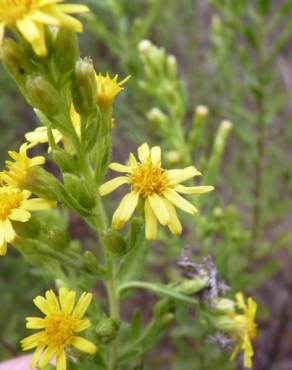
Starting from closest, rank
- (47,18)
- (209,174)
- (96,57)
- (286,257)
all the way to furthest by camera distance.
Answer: (47,18) → (209,174) → (286,257) → (96,57)

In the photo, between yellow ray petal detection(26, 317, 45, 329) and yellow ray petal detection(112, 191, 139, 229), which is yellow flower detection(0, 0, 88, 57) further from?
yellow ray petal detection(26, 317, 45, 329)

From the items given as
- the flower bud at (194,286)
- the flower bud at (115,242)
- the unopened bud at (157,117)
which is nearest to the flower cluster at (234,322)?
the flower bud at (194,286)

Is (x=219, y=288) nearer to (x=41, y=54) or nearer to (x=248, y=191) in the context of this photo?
(x=41, y=54)

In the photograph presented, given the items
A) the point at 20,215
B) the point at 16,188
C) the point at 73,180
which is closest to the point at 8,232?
the point at 20,215

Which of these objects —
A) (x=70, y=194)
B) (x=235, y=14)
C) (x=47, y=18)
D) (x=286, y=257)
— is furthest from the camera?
(x=286, y=257)

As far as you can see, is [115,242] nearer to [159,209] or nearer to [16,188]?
[159,209]

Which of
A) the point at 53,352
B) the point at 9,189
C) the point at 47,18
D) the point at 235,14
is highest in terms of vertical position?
the point at 235,14

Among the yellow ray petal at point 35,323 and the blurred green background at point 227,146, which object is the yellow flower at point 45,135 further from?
the blurred green background at point 227,146

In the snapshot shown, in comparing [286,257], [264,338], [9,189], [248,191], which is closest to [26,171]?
[9,189]
